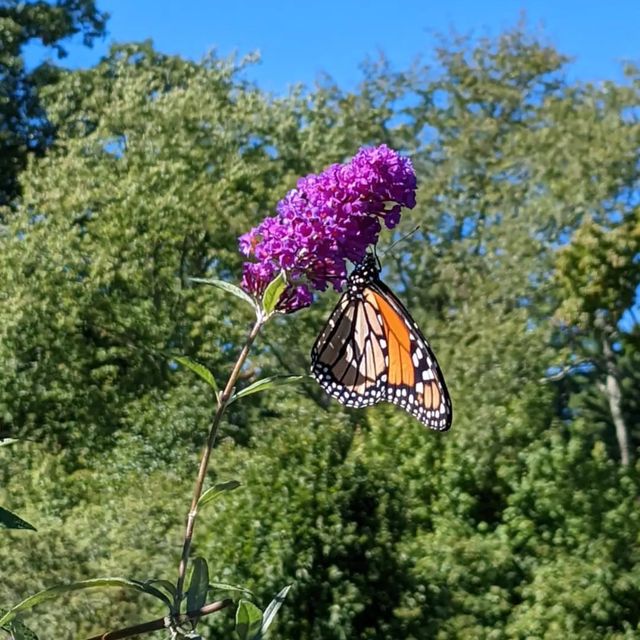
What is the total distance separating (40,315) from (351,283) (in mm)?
8611

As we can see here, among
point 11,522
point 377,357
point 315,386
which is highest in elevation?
point 315,386

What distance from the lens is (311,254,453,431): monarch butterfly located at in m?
2.40

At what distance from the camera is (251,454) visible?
7238 millimetres

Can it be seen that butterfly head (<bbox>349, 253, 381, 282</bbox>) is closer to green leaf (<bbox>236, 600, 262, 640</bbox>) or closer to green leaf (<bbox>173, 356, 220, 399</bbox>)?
green leaf (<bbox>173, 356, 220, 399</bbox>)

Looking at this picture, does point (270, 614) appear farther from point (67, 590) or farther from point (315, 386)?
point (315, 386)

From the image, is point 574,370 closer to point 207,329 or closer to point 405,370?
point 207,329

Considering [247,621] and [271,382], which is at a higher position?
[271,382]

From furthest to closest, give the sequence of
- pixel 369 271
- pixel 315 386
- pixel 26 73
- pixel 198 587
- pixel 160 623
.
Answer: pixel 26 73 < pixel 315 386 < pixel 369 271 < pixel 198 587 < pixel 160 623

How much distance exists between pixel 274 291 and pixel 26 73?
17970 millimetres

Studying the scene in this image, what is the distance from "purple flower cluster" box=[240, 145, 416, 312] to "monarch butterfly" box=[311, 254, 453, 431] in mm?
513

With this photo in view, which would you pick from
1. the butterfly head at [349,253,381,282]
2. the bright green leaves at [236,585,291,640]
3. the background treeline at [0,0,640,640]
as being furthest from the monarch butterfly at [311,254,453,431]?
the background treeline at [0,0,640,640]

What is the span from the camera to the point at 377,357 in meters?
2.62

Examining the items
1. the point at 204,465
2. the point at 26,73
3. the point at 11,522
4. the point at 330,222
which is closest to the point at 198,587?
the point at 204,465

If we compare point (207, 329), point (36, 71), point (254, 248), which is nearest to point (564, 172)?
point (207, 329)
